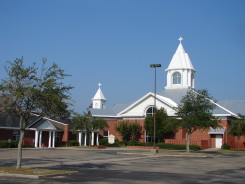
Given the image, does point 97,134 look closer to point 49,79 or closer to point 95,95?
point 95,95

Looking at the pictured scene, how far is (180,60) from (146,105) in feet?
36.4

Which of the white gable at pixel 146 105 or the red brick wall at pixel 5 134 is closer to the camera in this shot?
the red brick wall at pixel 5 134

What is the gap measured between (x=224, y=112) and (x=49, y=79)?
3801 centimetres

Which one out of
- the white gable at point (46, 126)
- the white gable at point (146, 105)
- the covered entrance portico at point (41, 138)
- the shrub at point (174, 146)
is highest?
the white gable at point (146, 105)

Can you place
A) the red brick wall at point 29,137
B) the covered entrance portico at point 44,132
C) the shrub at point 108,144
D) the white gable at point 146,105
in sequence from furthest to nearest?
the shrub at point 108,144, the white gable at point 146,105, the covered entrance portico at point 44,132, the red brick wall at point 29,137

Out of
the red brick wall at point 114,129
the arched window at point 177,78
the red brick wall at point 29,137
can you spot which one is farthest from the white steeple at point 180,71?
the red brick wall at point 29,137

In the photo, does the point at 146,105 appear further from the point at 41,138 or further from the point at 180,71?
the point at 41,138

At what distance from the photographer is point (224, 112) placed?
167 feet

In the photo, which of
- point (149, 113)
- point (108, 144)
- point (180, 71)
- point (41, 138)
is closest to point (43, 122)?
point (41, 138)

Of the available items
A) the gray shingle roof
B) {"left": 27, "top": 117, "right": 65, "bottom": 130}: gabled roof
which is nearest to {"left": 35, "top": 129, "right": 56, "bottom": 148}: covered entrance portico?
{"left": 27, "top": 117, "right": 65, "bottom": 130}: gabled roof

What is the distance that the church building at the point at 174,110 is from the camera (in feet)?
167

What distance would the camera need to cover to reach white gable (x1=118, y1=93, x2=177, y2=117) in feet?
174

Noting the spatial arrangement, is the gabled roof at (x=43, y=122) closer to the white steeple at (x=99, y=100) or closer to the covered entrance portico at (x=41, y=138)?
the covered entrance portico at (x=41, y=138)

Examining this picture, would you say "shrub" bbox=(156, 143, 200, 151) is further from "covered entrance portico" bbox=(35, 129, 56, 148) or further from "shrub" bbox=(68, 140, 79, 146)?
"covered entrance portico" bbox=(35, 129, 56, 148)
